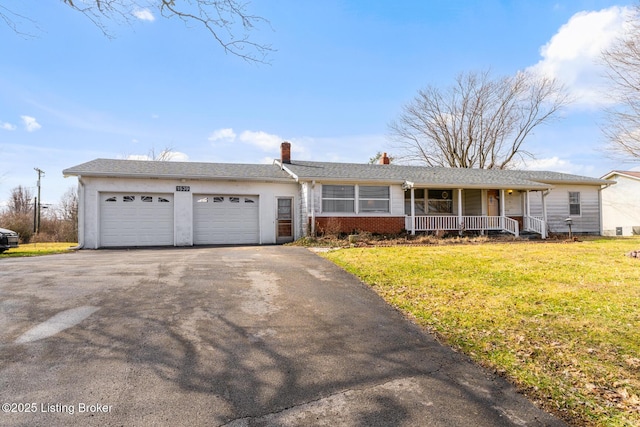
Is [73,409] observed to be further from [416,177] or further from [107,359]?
[416,177]

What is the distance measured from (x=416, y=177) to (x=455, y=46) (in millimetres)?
6605

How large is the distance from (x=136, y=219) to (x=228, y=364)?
13249 mm

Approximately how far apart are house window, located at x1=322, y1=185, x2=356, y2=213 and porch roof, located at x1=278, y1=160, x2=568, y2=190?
0.58 meters

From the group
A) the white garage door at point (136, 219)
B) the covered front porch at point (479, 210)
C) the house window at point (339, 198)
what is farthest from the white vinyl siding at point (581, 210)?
the white garage door at point (136, 219)

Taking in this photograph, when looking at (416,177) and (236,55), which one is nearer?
(236,55)

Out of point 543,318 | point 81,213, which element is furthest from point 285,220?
point 543,318

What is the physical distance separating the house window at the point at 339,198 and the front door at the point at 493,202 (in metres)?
8.29

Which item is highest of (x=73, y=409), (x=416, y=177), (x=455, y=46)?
(x=455, y=46)

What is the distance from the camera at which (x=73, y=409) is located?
99.7 inches

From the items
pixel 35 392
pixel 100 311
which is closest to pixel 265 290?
pixel 100 311

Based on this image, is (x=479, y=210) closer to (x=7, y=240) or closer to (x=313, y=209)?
(x=313, y=209)

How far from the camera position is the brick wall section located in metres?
15.5

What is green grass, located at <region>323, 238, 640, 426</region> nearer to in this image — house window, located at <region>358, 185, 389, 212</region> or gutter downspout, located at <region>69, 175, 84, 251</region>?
house window, located at <region>358, 185, 389, 212</region>

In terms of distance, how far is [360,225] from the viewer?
1606cm
